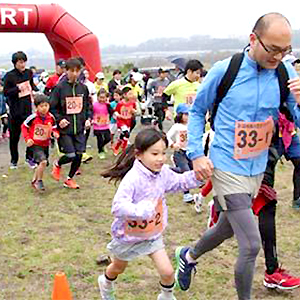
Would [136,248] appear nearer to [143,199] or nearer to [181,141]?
[143,199]

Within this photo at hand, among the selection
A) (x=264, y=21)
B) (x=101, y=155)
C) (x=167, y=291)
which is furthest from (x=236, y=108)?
→ (x=101, y=155)

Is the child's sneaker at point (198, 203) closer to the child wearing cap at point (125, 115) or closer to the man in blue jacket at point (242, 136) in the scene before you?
the man in blue jacket at point (242, 136)

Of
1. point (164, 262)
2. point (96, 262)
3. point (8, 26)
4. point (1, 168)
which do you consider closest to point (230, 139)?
point (164, 262)

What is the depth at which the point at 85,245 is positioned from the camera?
4906 mm

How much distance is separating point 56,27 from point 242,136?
12592 mm

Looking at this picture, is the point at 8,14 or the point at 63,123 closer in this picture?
the point at 63,123

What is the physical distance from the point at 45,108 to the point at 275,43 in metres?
4.28

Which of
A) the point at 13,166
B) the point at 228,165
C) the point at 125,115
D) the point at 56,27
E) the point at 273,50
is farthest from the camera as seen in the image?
the point at 56,27

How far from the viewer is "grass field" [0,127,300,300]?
3.96 metres

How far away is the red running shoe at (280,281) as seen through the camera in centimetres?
380

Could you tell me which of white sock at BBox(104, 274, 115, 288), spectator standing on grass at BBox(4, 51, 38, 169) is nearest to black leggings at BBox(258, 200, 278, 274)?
white sock at BBox(104, 274, 115, 288)

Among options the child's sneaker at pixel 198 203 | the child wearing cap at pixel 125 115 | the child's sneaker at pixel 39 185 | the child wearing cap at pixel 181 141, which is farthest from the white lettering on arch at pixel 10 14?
the child's sneaker at pixel 198 203

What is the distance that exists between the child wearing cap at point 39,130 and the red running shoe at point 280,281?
3604 mm

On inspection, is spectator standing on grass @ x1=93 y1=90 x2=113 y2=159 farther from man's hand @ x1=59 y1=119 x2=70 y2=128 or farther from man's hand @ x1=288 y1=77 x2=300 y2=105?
man's hand @ x1=288 y1=77 x2=300 y2=105
